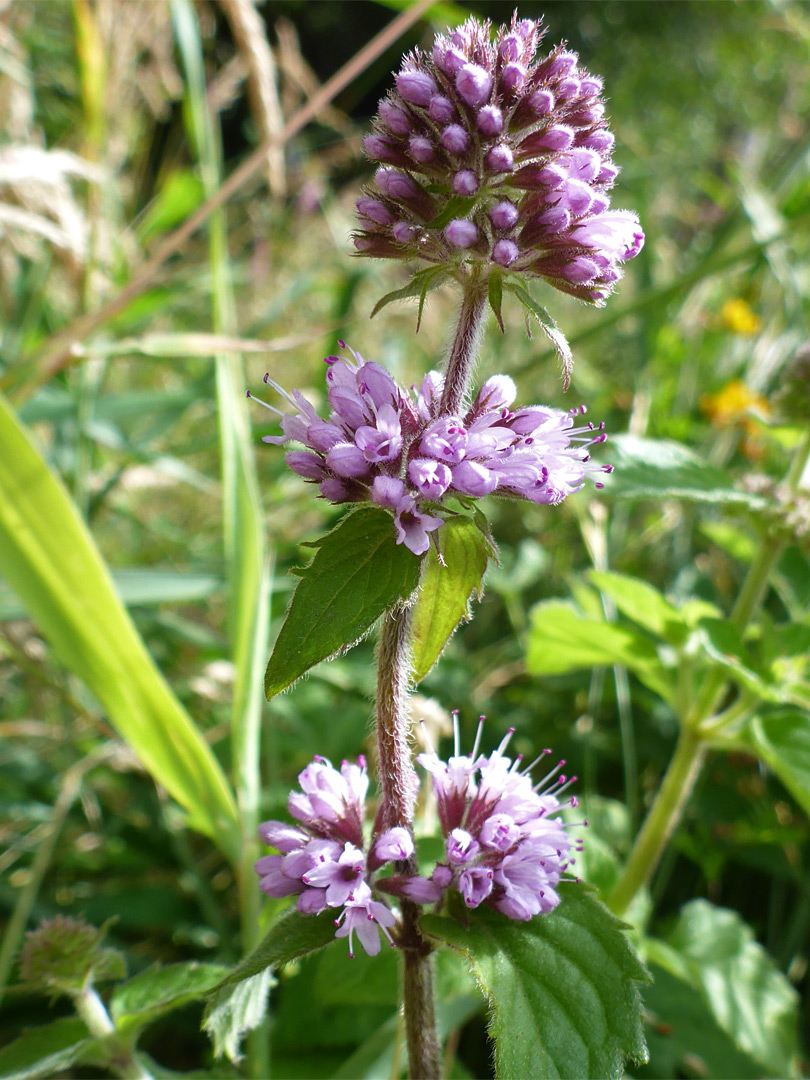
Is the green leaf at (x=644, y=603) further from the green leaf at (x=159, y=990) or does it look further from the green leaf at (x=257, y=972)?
the green leaf at (x=159, y=990)

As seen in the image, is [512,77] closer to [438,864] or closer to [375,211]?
[375,211]

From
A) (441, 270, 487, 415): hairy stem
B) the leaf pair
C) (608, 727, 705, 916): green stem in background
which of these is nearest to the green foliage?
(608, 727, 705, 916): green stem in background

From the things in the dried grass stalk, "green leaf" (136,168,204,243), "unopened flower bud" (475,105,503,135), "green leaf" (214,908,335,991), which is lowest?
"green leaf" (214,908,335,991)

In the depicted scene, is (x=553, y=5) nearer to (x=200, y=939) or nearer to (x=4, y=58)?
(x=4, y=58)

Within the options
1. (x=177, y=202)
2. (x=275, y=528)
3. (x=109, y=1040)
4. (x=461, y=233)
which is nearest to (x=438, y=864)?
(x=109, y=1040)

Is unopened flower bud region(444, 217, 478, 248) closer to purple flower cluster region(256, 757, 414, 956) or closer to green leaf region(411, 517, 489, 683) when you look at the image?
green leaf region(411, 517, 489, 683)

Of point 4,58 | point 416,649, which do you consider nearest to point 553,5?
point 4,58

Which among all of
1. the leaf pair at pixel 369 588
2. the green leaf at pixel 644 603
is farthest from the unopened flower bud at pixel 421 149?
the green leaf at pixel 644 603
